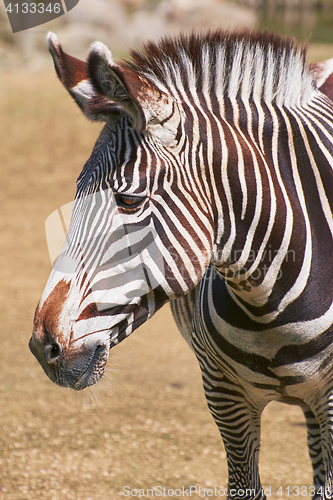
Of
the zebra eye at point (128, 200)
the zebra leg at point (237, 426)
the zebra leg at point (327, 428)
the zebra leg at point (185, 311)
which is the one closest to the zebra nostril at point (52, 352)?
the zebra eye at point (128, 200)

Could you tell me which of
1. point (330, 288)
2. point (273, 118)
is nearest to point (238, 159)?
point (273, 118)

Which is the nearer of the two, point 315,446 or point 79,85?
point 79,85

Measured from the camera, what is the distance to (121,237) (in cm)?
197

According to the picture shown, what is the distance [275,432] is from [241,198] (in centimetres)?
391

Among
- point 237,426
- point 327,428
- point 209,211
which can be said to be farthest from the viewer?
point 237,426

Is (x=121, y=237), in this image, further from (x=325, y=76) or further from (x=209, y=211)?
(x=325, y=76)

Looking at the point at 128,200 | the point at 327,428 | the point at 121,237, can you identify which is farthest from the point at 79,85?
the point at 327,428

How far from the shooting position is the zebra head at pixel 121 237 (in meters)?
1.96

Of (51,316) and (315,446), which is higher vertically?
(51,316)

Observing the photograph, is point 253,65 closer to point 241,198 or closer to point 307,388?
point 241,198

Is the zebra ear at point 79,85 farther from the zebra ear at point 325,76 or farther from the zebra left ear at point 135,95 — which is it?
the zebra ear at point 325,76

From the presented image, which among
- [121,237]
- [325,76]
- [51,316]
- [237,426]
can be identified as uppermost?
[325,76]

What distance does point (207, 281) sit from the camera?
2.80 meters

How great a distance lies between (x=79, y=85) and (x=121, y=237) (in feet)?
2.29
